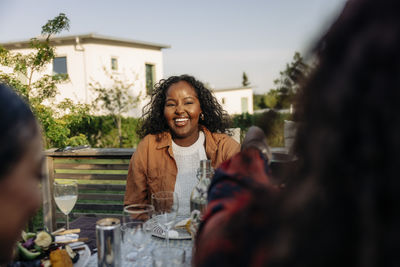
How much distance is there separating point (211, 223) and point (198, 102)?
7.93ft

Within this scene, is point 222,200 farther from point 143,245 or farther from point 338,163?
point 143,245

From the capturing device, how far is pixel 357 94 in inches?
20.0

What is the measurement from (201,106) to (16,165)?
2525 mm

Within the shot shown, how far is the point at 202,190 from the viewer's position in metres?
1.44

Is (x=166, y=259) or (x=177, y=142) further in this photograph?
(x=177, y=142)

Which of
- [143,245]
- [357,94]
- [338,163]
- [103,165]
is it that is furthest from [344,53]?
[103,165]

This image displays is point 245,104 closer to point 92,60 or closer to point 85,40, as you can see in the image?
point 92,60

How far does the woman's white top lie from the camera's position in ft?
9.35

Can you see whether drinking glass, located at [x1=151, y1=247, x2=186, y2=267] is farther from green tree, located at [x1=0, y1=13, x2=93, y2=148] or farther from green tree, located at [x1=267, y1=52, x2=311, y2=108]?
green tree, located at [x1=0, y1=13, x2=93, y2=148]

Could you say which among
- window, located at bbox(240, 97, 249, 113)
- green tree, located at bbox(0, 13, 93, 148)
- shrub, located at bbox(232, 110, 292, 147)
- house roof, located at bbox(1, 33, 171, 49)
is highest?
house roof, located at bbox(1, 33, 171, 49)

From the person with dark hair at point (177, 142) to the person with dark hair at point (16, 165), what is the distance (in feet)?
5.80

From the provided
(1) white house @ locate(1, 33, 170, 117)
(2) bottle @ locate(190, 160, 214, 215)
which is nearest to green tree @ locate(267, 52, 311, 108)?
(2) bottle @ locate(190, 160, 214, 215)

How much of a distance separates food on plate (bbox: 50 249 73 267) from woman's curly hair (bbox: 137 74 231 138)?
73.1 inches

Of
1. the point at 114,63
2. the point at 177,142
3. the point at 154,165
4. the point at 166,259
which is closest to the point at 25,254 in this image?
the point at 166,259
